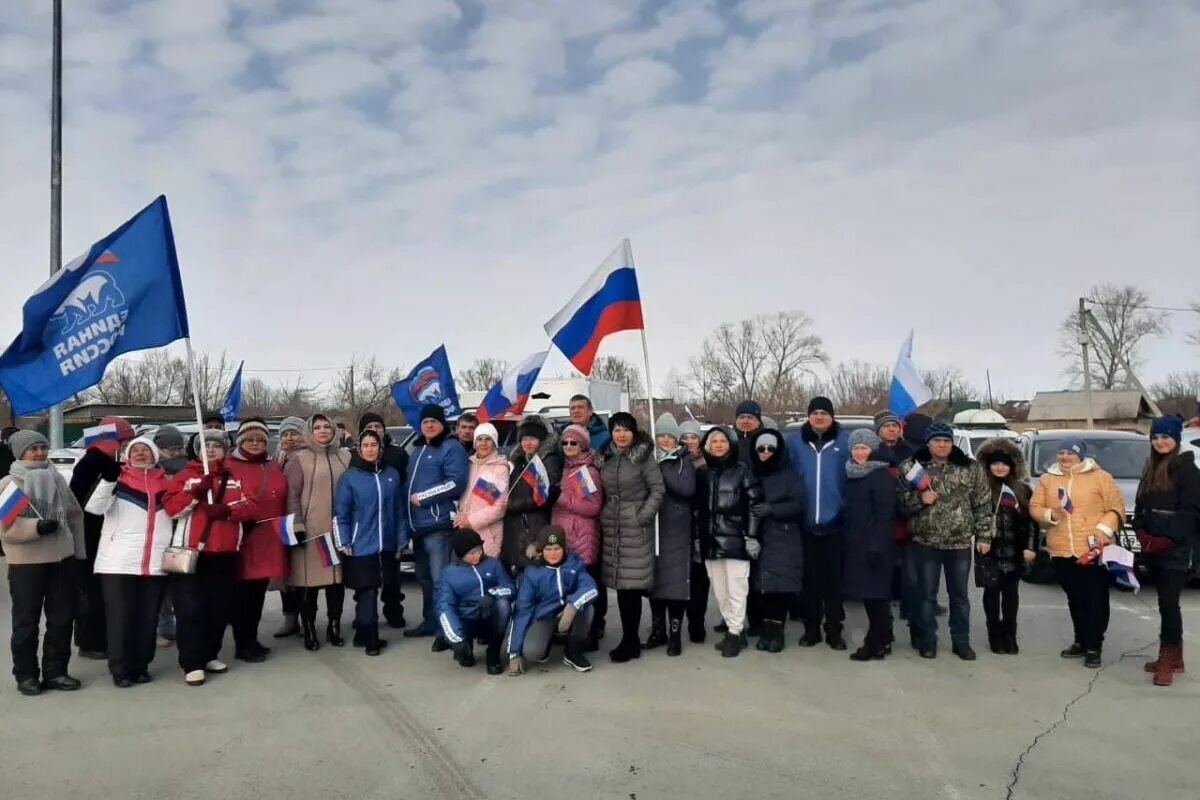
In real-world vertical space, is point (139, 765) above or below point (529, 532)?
below

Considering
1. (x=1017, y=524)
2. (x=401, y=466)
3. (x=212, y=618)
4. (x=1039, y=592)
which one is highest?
(x=401, y=466)

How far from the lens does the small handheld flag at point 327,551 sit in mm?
6586

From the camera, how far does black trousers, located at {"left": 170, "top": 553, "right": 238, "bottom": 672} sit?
19.2ft

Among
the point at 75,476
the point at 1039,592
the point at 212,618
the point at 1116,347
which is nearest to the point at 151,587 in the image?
the point at 212,618

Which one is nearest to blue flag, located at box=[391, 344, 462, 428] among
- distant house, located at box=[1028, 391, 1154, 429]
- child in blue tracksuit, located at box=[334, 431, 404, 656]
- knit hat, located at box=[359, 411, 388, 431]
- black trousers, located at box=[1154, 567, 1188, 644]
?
knit hat, located at box=[359, 411, 388, 431]

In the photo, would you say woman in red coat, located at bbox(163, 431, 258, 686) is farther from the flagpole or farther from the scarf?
the flagpole

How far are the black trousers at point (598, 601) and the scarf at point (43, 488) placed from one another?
3.72m

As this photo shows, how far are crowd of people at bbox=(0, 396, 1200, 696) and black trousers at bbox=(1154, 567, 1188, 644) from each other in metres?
0.01

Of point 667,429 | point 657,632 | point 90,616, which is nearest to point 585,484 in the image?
point 667,429

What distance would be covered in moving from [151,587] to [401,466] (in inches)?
82.7

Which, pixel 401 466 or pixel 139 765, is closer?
pixel 139 765

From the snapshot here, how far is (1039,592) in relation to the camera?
29.0 feet

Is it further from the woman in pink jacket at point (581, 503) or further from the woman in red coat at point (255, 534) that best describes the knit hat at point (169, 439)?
the woman in pink jacket at point (581, 503)

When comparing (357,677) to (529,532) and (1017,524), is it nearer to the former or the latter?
(529,532)
